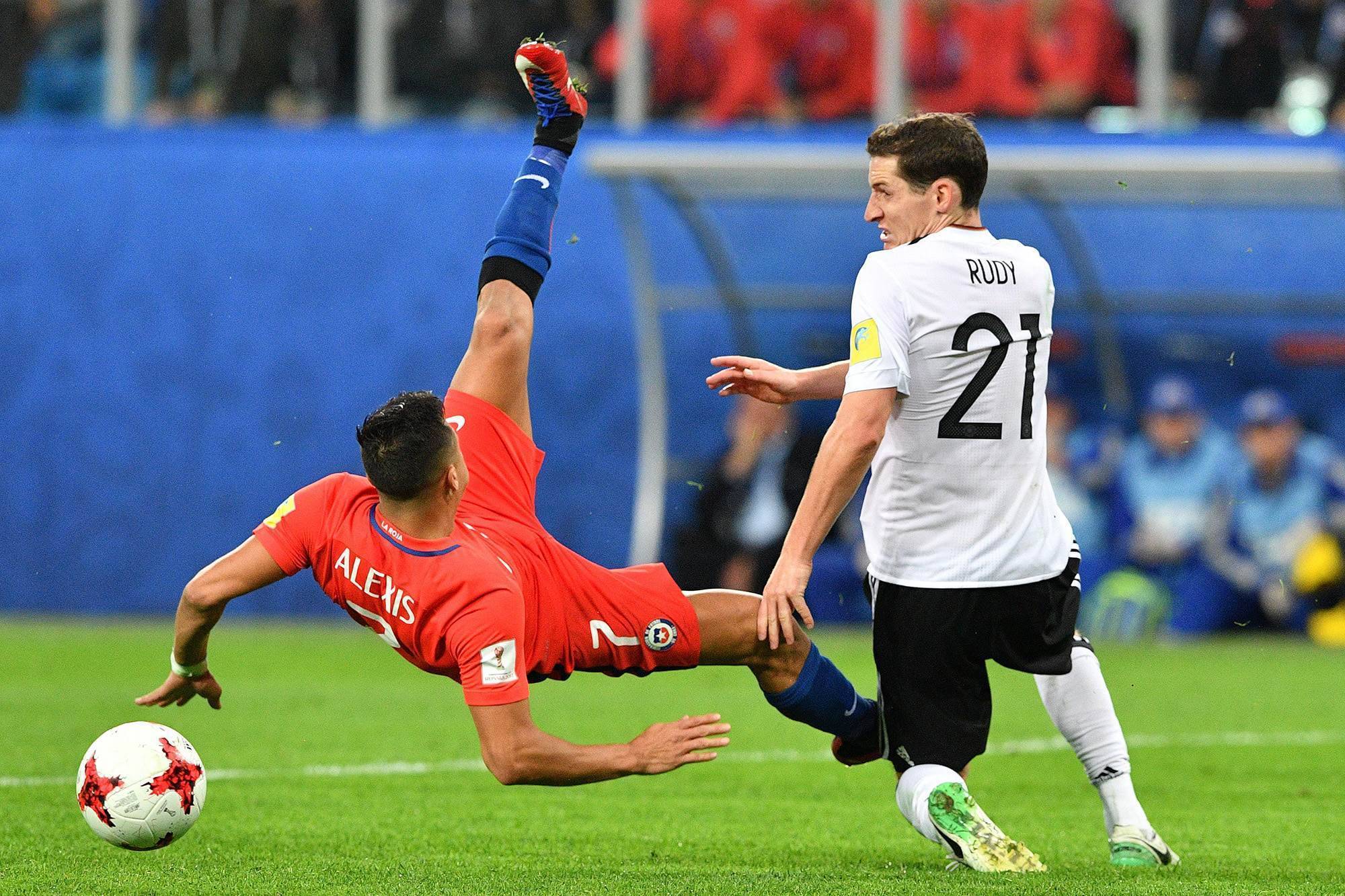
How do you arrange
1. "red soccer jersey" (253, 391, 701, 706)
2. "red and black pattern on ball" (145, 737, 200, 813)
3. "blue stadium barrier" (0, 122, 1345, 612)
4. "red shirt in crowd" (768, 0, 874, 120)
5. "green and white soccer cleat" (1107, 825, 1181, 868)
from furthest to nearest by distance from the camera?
"blue stadium barrier" (0, 122, 1345, 612) < "red shirt in crowd" (768, 0, 874, 120) < "green and white soccer cleat" (1107, 825, 1181, 868) < "red and black pattern on ball" (145, 737, 200, 813) < "red soccer jersey" (253, 391, 701, 706)

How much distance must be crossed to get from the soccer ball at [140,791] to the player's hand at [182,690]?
108 millimetres

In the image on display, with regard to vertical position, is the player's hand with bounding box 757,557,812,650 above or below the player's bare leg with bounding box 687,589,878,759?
above

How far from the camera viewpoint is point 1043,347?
5.05 meters

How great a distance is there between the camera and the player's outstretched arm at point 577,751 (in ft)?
14.8

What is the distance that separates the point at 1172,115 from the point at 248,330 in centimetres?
739

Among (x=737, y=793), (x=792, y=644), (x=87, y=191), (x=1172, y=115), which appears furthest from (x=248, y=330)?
(x=792, y=644)

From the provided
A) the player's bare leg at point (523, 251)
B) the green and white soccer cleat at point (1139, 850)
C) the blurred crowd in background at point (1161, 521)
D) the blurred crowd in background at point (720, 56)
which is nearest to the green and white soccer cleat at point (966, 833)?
the green and white soccer cleat at point (1139, 850)

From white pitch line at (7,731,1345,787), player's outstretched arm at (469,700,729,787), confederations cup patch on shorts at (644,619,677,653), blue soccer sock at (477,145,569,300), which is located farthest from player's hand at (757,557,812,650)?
white pitch line at (7,731,1345,787)

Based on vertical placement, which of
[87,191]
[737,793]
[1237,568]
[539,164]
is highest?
[539,164]

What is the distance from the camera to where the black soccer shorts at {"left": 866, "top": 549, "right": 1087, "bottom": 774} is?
4973mm

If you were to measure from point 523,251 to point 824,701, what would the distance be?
1683mm

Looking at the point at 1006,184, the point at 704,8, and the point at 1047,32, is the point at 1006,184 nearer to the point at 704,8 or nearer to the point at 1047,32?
the point at 1047,32

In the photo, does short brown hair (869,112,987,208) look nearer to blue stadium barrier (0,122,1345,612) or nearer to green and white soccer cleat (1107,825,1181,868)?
green and white soccer cleat (1107,825,1181,868)

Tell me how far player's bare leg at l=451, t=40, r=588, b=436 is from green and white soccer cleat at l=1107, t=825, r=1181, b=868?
203 centimetres
